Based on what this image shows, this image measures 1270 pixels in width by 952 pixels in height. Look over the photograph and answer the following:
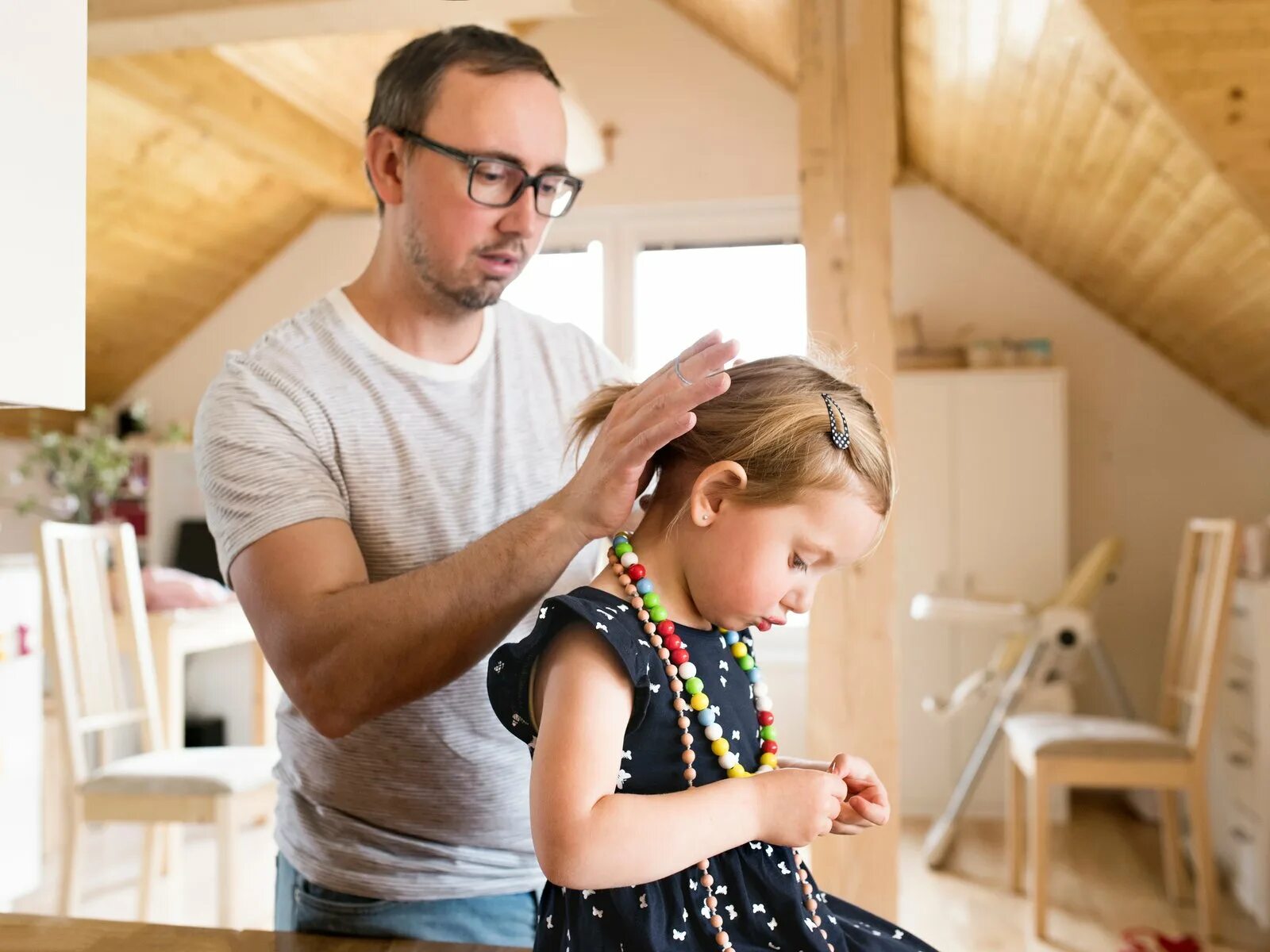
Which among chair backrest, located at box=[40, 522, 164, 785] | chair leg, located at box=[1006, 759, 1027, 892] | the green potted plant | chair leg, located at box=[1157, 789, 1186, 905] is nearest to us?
chair backrest, located at box=[40, 522, 164, 785]

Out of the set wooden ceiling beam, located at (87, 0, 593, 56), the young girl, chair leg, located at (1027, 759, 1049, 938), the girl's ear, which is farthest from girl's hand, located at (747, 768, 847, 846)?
chair leg, located at (1027, 759, 1049, 938)

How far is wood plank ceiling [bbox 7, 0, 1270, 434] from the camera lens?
285 cm

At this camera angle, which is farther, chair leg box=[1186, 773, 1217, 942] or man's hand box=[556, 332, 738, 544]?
chair leg box=[1186, 773, 1217, 942]

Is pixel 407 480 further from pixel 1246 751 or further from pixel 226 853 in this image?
pixel 1246 751

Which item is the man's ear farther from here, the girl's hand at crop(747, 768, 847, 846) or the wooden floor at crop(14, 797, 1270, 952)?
the wooden floor at crop(14, 797, 1270, 952)

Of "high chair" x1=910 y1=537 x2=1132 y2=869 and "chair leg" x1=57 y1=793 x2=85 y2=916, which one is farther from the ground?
"high chair" x1=910 y1=537 x2=1132 y2=869

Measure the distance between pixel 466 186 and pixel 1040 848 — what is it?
310cm

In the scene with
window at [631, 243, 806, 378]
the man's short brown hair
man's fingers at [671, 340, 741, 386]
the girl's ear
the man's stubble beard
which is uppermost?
window at [631, 243, 806, 378]

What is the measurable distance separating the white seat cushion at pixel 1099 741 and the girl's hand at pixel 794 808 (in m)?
3.05

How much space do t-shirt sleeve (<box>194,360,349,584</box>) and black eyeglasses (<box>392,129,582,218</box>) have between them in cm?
29

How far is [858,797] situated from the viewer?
0.96 meters

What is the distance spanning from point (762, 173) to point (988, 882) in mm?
3242

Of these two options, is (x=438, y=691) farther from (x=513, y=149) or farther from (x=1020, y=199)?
(x=1020, y=199)

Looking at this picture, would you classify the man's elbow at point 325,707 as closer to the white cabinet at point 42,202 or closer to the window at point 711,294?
the white cabinet at point 42,202
